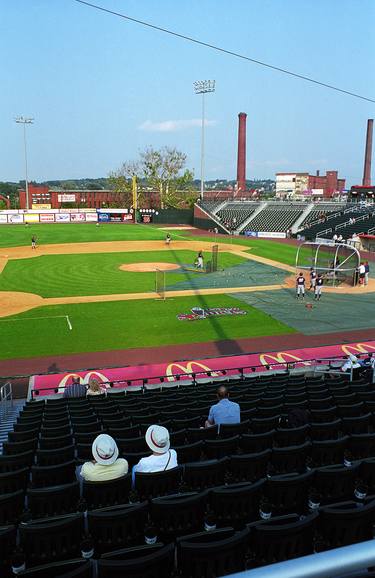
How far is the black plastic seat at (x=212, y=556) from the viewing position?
11.6ft

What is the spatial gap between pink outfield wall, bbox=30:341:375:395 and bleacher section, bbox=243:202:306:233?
2109 inches

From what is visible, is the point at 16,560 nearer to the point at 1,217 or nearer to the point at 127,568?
the point at 127,568

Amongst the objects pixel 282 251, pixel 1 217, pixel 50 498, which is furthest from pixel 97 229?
pixel 50 498

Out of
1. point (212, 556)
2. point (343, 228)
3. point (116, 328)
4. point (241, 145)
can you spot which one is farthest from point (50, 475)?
point (241, 145)

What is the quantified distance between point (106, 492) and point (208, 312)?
2192cm

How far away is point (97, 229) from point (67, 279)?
4234 centimetres

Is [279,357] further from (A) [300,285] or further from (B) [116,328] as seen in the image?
(A) [300,285]

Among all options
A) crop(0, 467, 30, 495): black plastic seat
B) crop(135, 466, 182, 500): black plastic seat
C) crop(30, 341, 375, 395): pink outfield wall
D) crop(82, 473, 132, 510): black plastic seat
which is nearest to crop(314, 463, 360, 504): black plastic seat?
crop(135, 466, 182, 500): black plastic seat

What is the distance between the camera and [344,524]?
4.16 m

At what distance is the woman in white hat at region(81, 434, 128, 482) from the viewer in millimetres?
5652

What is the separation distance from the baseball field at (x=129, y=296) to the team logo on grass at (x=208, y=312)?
0.12 metres

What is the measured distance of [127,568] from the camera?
3.33 meters

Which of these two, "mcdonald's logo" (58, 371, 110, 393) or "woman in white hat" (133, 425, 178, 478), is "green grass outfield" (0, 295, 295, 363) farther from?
"woman in white hat" (133, 425, 178, 478)

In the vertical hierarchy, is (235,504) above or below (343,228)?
below
